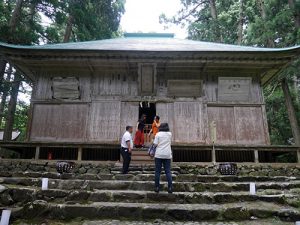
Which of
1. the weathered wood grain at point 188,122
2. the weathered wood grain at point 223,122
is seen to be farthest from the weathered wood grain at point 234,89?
the weathered wood grain at point 188,122

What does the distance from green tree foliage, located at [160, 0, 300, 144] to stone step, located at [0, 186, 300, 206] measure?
11.6 m

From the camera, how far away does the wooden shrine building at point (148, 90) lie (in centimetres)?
1245

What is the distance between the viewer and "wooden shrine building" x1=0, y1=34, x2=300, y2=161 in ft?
40.8

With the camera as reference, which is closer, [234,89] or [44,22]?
[234,89]

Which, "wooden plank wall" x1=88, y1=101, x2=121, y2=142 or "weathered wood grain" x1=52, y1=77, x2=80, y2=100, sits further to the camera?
"weathered wood grain" x1=52, y1=77, x2=80, y2=100

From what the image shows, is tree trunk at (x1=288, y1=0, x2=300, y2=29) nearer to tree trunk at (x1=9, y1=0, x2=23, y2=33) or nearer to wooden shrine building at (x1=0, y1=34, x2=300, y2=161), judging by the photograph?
wooden shrine building at (x1=0, y1=34, x2=300, y2=161)

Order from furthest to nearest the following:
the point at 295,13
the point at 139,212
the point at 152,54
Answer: the point at 295,13 < the point at 152,54 < the point at 139,212

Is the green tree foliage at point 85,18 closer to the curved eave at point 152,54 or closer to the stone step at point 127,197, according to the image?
the curved eave at point 152,54

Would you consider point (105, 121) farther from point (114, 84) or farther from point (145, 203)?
point (145, 203)

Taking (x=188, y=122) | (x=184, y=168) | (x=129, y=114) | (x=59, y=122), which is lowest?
(x=184, y=168)

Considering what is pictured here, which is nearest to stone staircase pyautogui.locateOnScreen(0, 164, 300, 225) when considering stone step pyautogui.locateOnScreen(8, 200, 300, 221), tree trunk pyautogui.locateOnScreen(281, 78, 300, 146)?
stone step pyautogui.locateOnScreen(8, 200, 300, 221)

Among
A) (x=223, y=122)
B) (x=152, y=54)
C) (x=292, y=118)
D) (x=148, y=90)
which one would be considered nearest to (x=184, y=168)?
(x=223, y=122)

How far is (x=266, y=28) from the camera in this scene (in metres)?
16.8

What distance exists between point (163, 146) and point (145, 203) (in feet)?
4.47
